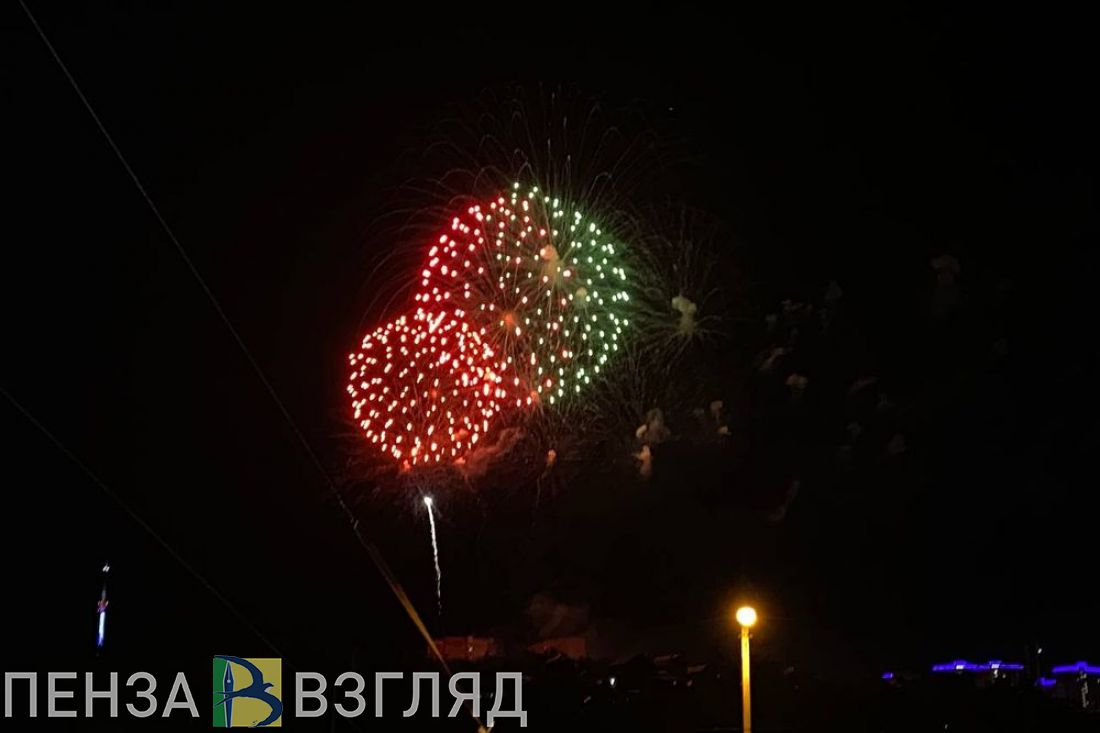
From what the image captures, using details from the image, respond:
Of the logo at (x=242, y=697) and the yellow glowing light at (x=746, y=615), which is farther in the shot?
the logo at (x=242, y=697)

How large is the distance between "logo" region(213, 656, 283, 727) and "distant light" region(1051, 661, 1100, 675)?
33623mm

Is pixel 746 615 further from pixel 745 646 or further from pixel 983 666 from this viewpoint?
pixel 983 666

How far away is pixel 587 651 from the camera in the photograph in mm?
44312

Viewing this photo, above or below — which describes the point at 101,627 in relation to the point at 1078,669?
above

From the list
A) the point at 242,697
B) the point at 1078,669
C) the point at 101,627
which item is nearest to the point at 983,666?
the point at 1078,669

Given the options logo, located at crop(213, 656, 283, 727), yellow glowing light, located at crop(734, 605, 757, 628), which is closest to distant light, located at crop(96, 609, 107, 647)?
logo, located at crop(213, 656, 283, 727)

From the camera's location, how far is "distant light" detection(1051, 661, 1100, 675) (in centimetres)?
4356

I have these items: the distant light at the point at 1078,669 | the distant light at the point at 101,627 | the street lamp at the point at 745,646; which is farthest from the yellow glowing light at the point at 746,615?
the distant light at the point at 1078,669

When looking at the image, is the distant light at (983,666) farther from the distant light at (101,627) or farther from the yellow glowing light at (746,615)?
the yellow glowing light at (746,615)

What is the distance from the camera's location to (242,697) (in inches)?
749

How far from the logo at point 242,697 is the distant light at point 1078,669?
110ft

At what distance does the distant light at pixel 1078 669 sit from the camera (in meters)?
43.6

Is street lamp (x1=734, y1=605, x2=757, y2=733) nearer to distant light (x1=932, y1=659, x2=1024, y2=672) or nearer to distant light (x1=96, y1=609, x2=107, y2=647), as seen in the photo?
distant light (x1=96, y1=609, x2=107, y2=647)

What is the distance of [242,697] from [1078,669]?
113ft
